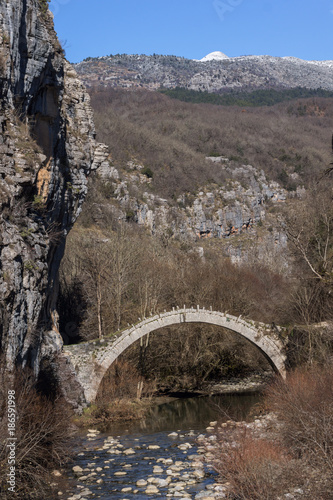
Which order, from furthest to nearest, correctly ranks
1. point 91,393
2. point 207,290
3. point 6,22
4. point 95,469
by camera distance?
1. point 207,290
2. point 91,393
3. point 6,22
4. point 95,469

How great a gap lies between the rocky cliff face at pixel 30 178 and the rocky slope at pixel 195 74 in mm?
127750

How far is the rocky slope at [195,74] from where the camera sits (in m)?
159

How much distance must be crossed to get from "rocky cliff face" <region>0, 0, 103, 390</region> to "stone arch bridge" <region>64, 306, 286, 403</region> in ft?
5.29

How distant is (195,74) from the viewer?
171 meters

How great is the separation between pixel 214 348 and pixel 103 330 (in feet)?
18.7

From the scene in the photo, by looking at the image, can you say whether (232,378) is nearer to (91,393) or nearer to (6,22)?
(91,393)

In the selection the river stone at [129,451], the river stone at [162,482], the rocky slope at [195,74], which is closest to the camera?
the river stone at [162,482]

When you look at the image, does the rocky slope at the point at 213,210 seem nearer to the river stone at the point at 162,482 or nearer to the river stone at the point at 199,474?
the river stone at the point at 199,474

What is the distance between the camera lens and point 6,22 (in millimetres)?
18969

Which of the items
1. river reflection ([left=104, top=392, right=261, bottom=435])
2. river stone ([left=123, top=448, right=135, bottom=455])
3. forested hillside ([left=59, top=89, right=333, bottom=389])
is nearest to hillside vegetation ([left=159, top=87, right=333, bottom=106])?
forested hillside ([left=59, top=89, right=333, bottom=389])

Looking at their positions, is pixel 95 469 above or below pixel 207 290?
below

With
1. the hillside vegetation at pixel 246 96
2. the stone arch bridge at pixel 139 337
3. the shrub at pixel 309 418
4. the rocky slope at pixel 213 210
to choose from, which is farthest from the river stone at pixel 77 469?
the hillside vegetation at pixel 246 96

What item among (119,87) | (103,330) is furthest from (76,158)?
(119,87)

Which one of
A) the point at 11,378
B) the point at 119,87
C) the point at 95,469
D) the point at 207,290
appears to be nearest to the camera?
the point at 11,378
